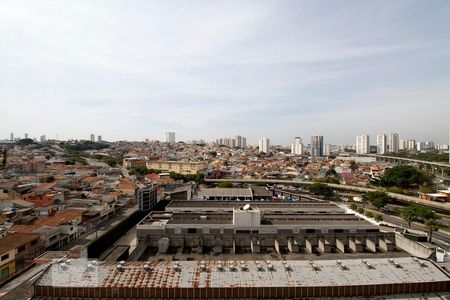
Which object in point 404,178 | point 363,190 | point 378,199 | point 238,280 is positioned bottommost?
point 363,190

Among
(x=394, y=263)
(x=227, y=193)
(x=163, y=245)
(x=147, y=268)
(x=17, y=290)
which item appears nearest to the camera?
(x=147, y=268)

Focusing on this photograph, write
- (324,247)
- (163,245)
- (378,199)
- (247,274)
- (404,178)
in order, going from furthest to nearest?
(404,178), (378,199), (324,247), (163,245), (247,274)

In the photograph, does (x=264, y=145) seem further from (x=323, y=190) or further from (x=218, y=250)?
(x=218, y=250)

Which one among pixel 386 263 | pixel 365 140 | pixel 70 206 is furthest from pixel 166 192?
pixel 365 140

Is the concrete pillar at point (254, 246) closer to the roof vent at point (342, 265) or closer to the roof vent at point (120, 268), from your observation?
the roof vent at point (342, 265)

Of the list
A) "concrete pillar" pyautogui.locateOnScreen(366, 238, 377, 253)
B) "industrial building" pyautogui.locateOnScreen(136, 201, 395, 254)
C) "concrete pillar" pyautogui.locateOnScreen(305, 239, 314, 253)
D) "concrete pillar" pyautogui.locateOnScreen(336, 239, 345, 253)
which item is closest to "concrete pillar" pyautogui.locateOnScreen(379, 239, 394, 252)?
"industrial building" pyautogui.locateOnScreen(136, 201, 395, 254)

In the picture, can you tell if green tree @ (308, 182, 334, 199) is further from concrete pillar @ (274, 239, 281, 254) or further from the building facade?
concrete pillar @ (274, 239, 281, 254)

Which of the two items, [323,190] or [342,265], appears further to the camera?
[323,190]

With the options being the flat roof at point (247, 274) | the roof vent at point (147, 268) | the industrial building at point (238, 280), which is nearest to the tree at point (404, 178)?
the flat roof at point (247, 274)

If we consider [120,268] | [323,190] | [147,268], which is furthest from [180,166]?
[147,268]
